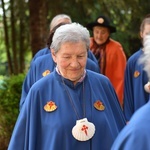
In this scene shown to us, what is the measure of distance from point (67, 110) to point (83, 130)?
197mm

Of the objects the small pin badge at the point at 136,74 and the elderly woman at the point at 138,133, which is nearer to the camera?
the elderly woman at the point at 138,133

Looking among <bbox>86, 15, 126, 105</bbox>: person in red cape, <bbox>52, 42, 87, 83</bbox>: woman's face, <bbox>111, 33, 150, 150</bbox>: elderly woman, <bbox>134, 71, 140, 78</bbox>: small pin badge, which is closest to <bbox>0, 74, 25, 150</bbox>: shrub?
<bbox>86, 15, 126, 105</bbox>: person in red cape

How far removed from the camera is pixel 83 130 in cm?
304

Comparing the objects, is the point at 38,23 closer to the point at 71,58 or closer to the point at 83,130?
the point at 71,58

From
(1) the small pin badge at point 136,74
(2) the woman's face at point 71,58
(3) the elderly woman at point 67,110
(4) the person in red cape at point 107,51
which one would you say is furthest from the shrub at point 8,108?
(2) the woman's face at point 71,58

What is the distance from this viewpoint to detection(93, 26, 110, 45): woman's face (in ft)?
19.7

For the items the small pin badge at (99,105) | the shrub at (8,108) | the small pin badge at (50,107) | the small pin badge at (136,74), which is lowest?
the shrub at (8,108)

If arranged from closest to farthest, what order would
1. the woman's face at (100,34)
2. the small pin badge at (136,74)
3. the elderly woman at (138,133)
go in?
1. the elderly woman at (138,133)
2. the small pin badge at (136,74)
3. the woman's face at (100,34)

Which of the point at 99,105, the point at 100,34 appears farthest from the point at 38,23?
the point at 99,105

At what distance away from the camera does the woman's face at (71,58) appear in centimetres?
306

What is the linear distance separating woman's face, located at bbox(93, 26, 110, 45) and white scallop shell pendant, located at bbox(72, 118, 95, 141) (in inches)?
120

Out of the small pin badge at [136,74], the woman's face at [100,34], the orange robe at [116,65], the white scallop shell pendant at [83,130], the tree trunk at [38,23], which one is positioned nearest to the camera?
the white scallop shell pendant at [83,130]

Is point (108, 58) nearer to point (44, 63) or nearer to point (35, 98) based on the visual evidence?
point (44, 63)

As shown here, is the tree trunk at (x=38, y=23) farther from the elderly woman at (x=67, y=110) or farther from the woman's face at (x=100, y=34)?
the elderly woman at (x=67, y=110)
